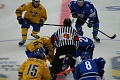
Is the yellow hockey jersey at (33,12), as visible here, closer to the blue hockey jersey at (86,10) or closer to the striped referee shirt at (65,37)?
the blue hockey jersey at (86,10)

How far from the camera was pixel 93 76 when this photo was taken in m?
3.37

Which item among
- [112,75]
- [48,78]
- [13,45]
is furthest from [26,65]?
[13,45]

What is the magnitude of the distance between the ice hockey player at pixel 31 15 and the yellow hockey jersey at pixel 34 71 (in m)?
1.74

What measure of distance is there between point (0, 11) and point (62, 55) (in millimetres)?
3734

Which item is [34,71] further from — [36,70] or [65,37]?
[65,37]

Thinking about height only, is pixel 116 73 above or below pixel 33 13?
below

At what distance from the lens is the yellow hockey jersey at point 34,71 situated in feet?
11.9

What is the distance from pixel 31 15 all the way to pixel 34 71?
6.89 ft

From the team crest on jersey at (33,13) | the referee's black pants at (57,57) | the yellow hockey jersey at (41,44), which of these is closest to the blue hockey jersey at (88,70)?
the referee's black pants at (57,57)

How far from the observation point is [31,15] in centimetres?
558

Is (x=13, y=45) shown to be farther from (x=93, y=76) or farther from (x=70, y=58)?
(x=93, y=76)

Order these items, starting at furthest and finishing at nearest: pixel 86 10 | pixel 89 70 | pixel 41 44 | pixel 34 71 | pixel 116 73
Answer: pixel 86 10
pixel 116 73
pixel 41 44
pixel 34 71
pixel 89 70

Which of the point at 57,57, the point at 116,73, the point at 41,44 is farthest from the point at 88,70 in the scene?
the point at 116,73

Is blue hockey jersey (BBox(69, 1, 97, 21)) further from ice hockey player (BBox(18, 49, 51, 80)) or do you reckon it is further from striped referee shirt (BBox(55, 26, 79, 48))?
ice hockey player (BBox(18, 49, 51, 80))
